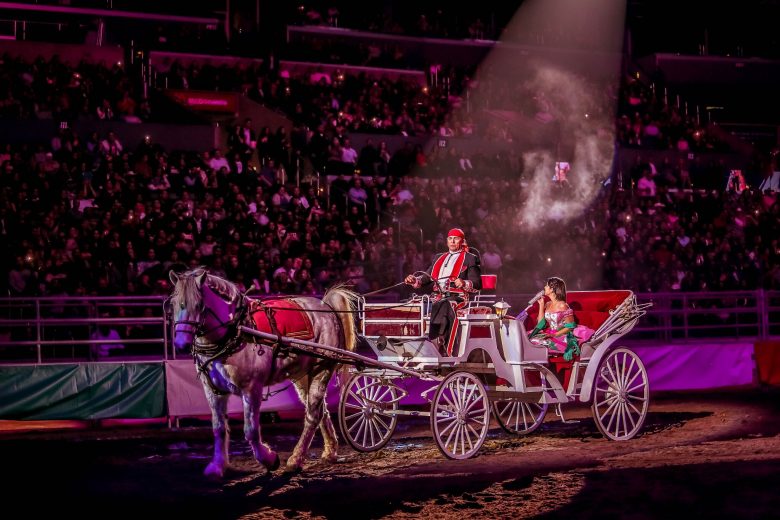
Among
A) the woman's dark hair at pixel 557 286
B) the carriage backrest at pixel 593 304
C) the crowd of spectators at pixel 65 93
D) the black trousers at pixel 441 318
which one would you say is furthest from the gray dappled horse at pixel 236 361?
the crowd of spectators at pixel 65 93

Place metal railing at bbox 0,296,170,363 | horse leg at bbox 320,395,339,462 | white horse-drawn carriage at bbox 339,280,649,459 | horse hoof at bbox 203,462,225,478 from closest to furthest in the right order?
1. horse hoof at bbox 203,462,225,478
2. white horse-drawn carriage at bbox 339,280,649,459
3. horse leg at bbox 320,395,339,462
4. metal railing at bbox 0,296,170,363

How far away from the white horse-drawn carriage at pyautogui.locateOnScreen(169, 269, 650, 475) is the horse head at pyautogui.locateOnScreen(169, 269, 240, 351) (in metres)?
0.01

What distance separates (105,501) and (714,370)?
1201 cm

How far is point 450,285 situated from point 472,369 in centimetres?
97

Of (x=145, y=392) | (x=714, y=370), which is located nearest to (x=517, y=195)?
(x=714, y=370)

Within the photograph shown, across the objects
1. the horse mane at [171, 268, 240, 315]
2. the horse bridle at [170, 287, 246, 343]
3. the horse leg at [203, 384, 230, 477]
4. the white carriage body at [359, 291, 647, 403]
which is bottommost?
the horse leg at [203, 384, 230, 477]

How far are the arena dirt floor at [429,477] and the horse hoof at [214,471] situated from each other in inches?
4.5

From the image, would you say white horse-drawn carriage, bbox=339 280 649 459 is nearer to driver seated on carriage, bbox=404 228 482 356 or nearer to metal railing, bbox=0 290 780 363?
driver seated on carriage, bbox=404 228 482 356

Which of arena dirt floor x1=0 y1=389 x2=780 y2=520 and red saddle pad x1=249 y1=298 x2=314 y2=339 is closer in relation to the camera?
arena dirt floor x1=0 y1=389 x2=780 y2=520

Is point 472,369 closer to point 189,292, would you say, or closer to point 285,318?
point 285,318

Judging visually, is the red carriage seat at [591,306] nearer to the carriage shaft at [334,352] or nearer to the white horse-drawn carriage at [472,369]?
the white horse-drawn carriage at [472,369]

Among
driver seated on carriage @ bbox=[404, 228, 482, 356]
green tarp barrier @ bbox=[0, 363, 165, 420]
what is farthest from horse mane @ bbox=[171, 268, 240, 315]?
green tarp barrier @ bbox=[0, 363, 165, 420]

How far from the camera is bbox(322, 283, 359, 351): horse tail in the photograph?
10.9 meters

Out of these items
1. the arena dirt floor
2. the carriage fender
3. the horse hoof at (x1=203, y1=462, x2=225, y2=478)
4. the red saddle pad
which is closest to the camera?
the arena dirt floor
